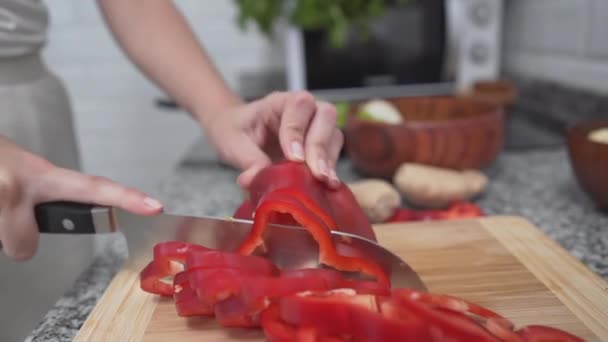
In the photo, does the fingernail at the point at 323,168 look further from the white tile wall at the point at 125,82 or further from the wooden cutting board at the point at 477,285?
the white tile wall at the point at 125,82

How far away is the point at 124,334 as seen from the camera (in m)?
0.67

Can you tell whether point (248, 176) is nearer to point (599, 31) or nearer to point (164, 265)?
point (164, 265)

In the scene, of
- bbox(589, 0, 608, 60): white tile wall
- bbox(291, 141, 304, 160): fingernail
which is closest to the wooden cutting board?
bbox(291, 141, 304, 160): fingernail

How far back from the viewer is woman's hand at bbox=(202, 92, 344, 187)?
0.80 meters

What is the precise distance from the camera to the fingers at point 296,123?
0.79m

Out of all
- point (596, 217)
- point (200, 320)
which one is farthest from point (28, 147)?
point (596, 217)

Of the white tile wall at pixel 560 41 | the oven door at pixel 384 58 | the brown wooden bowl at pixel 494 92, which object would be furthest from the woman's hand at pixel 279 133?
the white tile wall at pixel 560 41

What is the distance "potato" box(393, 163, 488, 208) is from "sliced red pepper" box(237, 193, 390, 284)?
42cm

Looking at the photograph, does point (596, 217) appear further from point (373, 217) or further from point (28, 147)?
point (28, 147)

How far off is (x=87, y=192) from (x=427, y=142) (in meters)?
0.73

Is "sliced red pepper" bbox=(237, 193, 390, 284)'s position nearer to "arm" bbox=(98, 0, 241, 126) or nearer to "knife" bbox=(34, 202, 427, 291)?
"knife" bbox=(34, 202, 427, 291)

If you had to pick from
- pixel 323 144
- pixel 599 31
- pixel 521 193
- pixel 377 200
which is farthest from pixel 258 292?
pixel 599 31

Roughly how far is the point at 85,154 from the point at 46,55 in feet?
1.60

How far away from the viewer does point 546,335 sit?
0.59m
